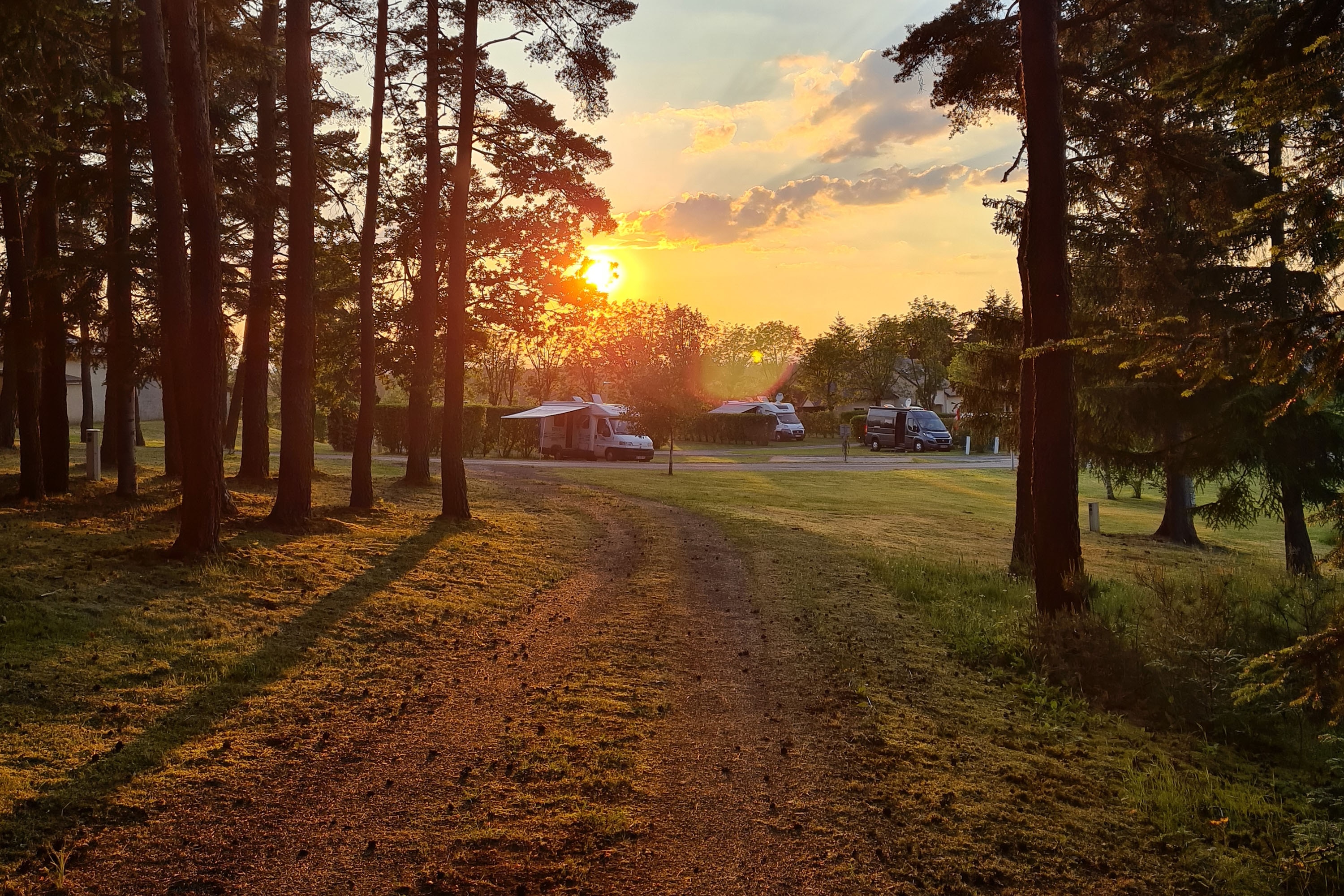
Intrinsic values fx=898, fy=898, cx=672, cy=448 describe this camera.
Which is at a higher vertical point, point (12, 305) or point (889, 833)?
point (12, 305)

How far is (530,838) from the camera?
160 inches

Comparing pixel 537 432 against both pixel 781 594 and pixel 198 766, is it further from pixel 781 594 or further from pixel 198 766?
pixel 198 766

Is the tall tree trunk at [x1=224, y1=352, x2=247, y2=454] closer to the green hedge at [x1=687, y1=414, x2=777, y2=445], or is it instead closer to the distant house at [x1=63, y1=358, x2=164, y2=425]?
the distant house at [x1=63, y1=358, x2=164, y2=425]

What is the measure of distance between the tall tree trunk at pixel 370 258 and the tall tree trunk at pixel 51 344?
4.35m

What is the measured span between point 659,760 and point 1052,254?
6719mm

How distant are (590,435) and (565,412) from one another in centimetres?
138

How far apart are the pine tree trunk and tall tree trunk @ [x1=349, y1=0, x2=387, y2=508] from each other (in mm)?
17385

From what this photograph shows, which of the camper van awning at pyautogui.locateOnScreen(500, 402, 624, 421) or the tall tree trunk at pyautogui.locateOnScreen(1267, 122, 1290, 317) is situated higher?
the tall tree trunk at pyautogui.locateOnScreen(1267, 122, 1290, 317)

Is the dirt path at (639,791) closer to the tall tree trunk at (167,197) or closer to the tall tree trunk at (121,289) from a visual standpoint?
the tall tree trunk at (167,197)

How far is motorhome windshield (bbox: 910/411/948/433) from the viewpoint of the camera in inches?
1961

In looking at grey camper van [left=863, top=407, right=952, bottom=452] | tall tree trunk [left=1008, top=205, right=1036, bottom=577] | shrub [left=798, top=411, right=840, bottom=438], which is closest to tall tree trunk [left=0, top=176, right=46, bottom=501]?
tall tree trunk [left=1008, top=205, right=1036, bottom=577]

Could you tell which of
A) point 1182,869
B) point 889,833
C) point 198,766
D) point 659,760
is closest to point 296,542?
point 198,766

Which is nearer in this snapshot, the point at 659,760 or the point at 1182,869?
the point at 1182,869

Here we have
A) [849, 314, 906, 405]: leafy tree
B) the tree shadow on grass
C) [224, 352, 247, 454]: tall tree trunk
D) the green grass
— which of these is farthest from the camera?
[849, 314, 906, 405]: leafy tree
